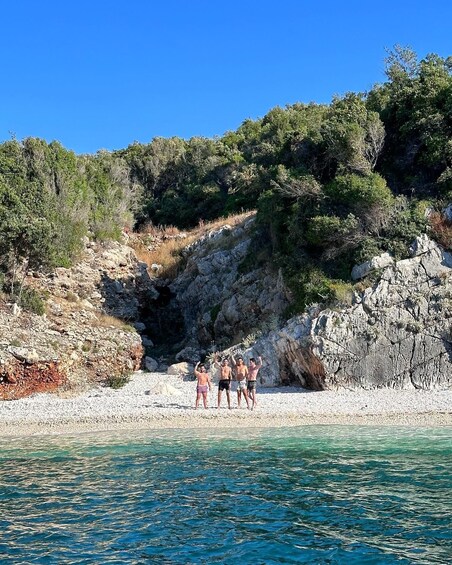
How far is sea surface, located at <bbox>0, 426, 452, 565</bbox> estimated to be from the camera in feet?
29.5

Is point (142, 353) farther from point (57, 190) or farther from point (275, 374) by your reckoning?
point (57, 190)

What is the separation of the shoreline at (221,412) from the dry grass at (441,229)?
677 centimetres

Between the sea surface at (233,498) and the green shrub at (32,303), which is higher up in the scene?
the green shrub at (32,303)

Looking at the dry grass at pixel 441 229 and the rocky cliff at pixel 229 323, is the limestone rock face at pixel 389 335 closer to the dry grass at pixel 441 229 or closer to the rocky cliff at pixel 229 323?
the rocky cliff at pixel 229 323

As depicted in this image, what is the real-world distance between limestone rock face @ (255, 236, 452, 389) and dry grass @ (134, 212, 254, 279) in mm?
17508

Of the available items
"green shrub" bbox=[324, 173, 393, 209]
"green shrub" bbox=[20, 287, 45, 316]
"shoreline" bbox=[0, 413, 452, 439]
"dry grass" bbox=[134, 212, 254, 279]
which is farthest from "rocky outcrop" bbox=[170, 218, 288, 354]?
"shoreline" bbox=[0, 413, 452, 439]

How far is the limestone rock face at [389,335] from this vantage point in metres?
23.0

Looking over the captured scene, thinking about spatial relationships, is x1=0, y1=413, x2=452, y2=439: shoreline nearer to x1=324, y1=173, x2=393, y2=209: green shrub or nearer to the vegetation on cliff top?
the vegetation on cliff top

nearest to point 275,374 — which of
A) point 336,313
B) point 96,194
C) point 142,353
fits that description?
point 336,313

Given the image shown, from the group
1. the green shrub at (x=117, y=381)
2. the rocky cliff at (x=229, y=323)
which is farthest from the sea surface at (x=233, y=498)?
the green shrub at (x=117, y=381)

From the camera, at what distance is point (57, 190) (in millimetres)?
37469

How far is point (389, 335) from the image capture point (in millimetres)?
23484

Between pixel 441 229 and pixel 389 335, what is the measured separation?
558 centimetres

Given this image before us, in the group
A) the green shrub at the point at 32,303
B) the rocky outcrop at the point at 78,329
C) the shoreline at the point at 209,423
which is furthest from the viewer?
the green shrub at the point at 32,303
